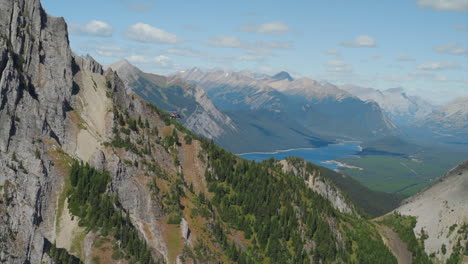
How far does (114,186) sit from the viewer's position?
406 ft

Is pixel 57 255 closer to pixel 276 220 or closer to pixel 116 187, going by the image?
pixel 116 187

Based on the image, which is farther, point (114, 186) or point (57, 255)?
point (114, 186)

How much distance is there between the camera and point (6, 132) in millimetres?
106875

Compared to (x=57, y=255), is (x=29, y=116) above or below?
above

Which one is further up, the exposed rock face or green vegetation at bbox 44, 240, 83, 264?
the exposed rock face

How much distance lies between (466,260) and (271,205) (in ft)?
308

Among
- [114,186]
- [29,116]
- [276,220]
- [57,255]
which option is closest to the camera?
[57,255]

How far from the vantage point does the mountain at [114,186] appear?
104m

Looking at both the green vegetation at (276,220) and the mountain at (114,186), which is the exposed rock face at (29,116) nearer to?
the mountain at (114,186)

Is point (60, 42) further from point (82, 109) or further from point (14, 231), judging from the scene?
point (14, 231)

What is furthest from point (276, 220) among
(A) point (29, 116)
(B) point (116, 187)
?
(A) point (29, 116)

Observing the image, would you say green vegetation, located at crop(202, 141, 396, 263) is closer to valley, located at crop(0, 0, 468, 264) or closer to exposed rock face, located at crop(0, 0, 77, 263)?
valley, located at crop(0, 0, 468, 264)

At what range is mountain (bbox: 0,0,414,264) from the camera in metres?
104

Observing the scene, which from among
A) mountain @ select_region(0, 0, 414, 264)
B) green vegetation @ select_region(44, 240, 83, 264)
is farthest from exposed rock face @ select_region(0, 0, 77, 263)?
green vegetation @ select_region(44, 240, 83, 264)
